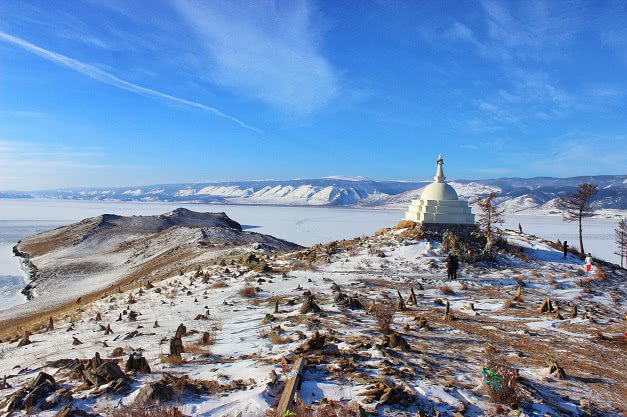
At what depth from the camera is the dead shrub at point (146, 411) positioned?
518 centimetres

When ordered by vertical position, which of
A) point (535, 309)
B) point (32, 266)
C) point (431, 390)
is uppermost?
point (431, 390)

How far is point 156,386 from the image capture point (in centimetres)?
595

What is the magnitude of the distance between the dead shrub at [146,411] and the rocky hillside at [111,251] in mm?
23867

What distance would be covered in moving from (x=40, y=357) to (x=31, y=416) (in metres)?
4.75

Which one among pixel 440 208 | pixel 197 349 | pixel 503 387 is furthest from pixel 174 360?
pixel 440 208

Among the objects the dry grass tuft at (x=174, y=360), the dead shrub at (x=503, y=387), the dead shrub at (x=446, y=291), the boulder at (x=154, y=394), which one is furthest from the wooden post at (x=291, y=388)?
the dead shrub at (x=446, y=291)

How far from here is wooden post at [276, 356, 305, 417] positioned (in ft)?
17.9

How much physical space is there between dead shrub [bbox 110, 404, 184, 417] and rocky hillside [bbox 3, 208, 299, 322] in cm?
2387

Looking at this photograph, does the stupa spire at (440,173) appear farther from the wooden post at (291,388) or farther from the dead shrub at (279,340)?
the wooden post at (291,388)

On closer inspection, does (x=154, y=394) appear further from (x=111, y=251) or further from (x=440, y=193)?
(x=111, y=251)

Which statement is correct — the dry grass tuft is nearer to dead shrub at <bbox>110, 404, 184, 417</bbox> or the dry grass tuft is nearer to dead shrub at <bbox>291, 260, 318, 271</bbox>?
dead shrub at <bbox>110, 404, 184, 417</bbox>

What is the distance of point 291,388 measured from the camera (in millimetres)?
5906

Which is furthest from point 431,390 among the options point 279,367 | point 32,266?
point 32,266

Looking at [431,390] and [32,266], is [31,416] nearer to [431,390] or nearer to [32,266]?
[431,390]
